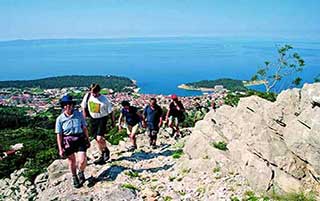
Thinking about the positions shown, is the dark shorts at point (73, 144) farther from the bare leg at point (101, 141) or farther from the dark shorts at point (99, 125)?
the bare leg at point (101, 141)

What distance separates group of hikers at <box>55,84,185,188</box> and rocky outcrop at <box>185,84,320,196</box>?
1.89 meters

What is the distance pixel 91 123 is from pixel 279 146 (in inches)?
160

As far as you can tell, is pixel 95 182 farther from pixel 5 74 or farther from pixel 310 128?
pixel 5 74

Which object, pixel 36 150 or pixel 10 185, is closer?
pixel 10 185

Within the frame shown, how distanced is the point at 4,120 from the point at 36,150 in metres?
38.6

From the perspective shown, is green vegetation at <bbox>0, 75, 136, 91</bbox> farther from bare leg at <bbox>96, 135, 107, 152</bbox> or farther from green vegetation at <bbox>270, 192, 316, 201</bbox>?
green vegetation at <bbox>270, 192, 316, 201</bbox>

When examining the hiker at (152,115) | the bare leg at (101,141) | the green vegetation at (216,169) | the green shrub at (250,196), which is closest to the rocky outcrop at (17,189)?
the bare leg at (101,141)

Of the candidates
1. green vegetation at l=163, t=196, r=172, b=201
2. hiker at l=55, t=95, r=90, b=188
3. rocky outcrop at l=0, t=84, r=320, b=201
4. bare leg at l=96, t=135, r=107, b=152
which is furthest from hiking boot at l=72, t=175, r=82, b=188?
green vegetation at l=163, t=196, r=172, b=201

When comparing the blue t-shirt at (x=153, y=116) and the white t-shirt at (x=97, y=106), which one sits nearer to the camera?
the white t-shirt at (x=97, y=106)

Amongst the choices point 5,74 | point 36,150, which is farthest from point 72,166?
point 5,74

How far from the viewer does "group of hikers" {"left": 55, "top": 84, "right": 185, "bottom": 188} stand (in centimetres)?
706

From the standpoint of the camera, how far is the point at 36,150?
15609mm

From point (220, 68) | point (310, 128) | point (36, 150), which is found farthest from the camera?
point (220, 68)

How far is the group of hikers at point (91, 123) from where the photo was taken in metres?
7.06
